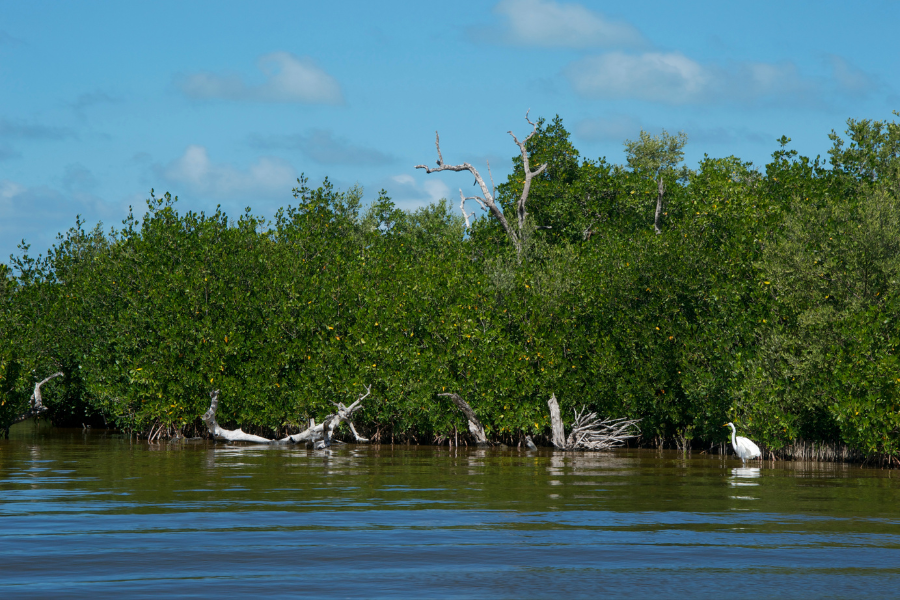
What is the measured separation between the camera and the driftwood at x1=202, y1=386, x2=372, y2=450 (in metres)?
33.3

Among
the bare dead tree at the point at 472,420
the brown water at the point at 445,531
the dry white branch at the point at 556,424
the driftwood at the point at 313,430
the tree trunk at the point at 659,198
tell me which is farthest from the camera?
the tree trunk at the point at 659,198

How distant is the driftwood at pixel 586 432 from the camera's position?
1332 inches

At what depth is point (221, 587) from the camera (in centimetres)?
1048

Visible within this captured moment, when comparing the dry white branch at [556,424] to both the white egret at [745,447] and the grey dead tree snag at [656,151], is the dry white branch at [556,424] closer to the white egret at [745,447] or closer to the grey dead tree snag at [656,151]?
the white egret at [745,447]

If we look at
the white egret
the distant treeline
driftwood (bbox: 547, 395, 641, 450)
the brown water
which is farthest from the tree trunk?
the brown water

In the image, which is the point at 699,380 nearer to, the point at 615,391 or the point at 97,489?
the point at 615,391

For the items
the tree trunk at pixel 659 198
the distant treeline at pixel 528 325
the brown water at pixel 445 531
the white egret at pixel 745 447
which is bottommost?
the brown water at pixel 445 531

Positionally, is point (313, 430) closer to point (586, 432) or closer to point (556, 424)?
point (556, 424)

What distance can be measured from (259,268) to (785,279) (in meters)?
21.5

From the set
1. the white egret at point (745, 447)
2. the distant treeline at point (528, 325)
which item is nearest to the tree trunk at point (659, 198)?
the distant treeline at point (528, 325)

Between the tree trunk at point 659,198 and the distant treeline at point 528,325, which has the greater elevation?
the tree trunk at point 659,198

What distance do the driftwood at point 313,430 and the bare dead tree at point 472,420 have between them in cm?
309

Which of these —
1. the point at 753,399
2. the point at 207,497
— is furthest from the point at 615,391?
the point at 207,497

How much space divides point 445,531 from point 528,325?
20.4 meters
